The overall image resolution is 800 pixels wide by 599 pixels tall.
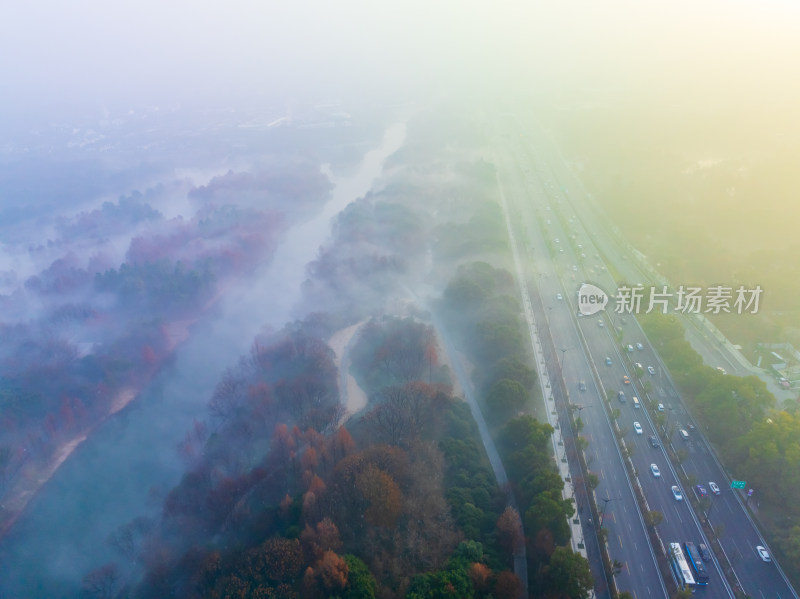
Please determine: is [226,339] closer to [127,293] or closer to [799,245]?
[127,293]

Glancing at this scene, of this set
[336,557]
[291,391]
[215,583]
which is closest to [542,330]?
[291,391]

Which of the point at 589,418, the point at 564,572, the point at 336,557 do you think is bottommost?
the point at 589,418

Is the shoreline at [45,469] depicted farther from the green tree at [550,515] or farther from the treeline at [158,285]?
the green tree at [550,515]

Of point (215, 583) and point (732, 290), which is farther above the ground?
point (215, 583)

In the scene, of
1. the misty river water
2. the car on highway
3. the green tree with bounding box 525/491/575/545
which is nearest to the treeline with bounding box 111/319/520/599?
the green tree with bounding box 525/491/575/545

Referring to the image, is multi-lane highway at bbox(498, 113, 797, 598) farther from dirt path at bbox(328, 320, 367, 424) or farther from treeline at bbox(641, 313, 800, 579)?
dirt path at bbox(328, 320, 367, 424)

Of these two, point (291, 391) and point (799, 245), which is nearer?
point (291, 391)
